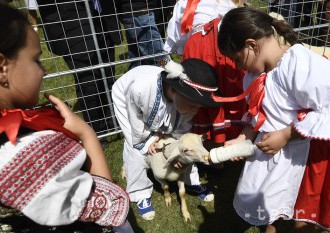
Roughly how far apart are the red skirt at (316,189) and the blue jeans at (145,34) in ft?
6.14

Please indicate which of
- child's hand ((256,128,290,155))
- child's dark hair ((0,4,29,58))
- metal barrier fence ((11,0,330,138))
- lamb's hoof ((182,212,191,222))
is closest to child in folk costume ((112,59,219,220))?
lamb's hoof ((182,212,191,222))

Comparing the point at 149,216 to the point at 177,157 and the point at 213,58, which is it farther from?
the point at 213,58

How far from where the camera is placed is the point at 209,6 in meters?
2.17

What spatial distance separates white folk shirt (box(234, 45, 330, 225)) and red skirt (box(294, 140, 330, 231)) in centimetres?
4

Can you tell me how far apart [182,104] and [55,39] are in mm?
1475

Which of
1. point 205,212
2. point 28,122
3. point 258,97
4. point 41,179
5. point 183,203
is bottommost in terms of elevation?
point 205,212

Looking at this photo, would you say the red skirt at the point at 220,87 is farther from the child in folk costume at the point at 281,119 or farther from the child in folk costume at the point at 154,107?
the child in folk costume at the point at 281,119

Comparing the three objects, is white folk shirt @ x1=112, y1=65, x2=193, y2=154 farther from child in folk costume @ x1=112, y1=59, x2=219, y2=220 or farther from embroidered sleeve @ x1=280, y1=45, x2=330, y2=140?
embroidered sleeve @ x1=280, y1=45, x2=330, y2=140

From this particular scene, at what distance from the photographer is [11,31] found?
0.75 meters

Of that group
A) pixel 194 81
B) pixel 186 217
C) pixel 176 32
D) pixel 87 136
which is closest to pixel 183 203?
pixel 186 217

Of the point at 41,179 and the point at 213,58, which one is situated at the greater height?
the point at 41,179

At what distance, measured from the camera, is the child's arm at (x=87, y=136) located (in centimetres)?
100

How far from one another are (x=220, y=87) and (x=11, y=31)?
59.3 inches

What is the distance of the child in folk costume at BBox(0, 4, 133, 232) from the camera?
76cm
